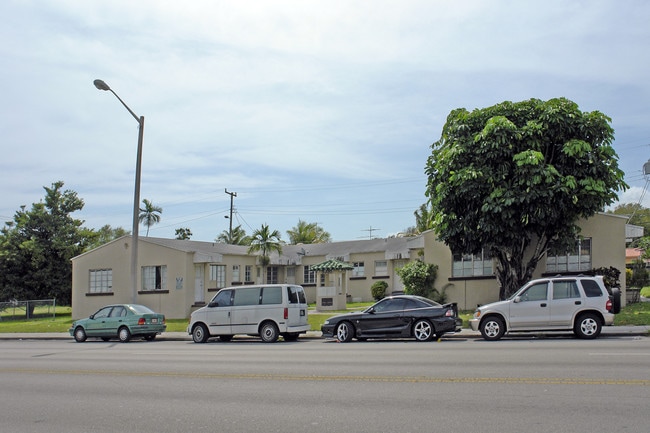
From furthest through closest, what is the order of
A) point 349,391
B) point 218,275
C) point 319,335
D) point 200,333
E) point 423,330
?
point 218,275, point 319,335, point 200,333, point 423,330, point 349,391

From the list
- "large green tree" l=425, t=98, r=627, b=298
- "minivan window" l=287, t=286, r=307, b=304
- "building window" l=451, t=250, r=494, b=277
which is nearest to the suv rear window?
"large green tree" l=425, t=98, r=627, b=298

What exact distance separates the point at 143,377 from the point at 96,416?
363 centimetres

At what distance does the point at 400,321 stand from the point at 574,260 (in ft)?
36.0

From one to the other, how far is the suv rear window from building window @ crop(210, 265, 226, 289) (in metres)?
23.9

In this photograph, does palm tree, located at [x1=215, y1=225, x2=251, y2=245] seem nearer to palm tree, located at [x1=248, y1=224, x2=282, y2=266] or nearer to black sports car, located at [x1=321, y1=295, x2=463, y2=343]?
palm tree, located at [x1=248, y1=224, x2=282, y2=266]

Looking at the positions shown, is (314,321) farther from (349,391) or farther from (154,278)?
(349,391)

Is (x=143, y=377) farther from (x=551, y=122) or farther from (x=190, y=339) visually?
(x=551, y=122)

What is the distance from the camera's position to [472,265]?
28.9 m

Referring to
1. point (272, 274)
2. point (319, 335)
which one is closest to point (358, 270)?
point (272, 274)

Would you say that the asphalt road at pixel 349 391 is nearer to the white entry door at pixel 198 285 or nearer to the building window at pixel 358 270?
the white entry door at pixel 198 285

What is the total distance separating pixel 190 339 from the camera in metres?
24.5

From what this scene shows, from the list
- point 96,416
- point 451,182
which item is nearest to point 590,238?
point 451,182

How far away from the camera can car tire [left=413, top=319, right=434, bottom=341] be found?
19.2m

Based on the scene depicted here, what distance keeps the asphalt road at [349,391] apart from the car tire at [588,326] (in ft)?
5.27
